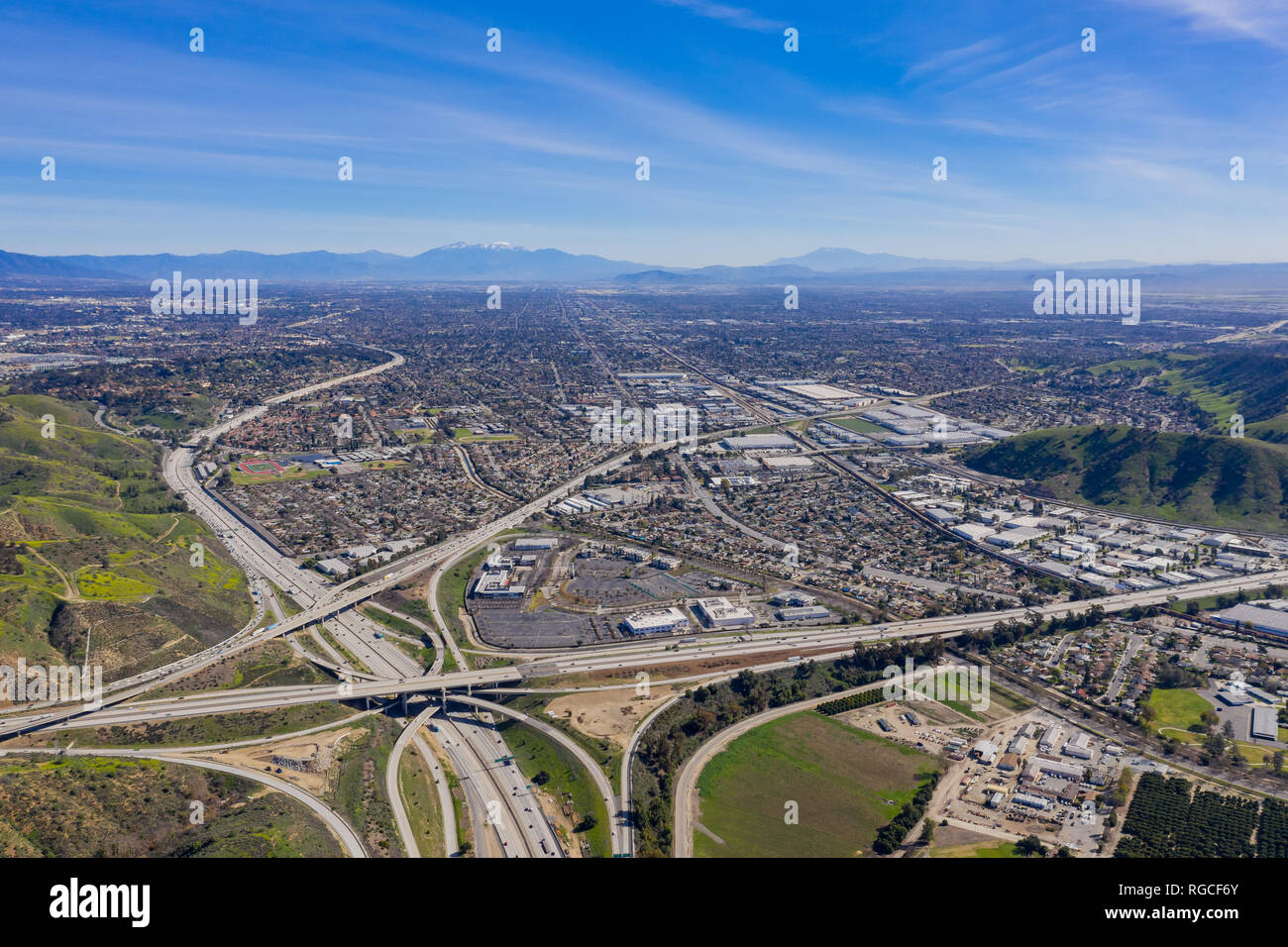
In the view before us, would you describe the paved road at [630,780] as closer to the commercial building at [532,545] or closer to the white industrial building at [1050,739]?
the white industrial building at [1050,739]

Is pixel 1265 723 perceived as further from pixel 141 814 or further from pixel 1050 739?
pixel 141 814

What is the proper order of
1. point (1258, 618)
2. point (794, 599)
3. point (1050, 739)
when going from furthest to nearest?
point (794, 599) → point (1258, 618) → point (1050, 739)

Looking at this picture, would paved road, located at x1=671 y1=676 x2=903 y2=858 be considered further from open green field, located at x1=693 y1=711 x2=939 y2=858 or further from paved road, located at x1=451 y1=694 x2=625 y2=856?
paved road, located at x1=451 y1=694 x2=625 y2=856

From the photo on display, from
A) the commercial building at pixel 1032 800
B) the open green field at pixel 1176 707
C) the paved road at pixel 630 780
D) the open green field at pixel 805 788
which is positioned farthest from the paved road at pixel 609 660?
the commercial building at pixel 1032 800

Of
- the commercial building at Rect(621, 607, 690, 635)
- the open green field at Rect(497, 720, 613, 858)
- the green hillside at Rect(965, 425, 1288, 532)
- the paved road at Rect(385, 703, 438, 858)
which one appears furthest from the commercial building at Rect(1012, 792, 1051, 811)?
the green hillside at Rect(965, 425, 1288, 532)

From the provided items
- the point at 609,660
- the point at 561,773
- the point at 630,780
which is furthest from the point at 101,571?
the point at 630,780
